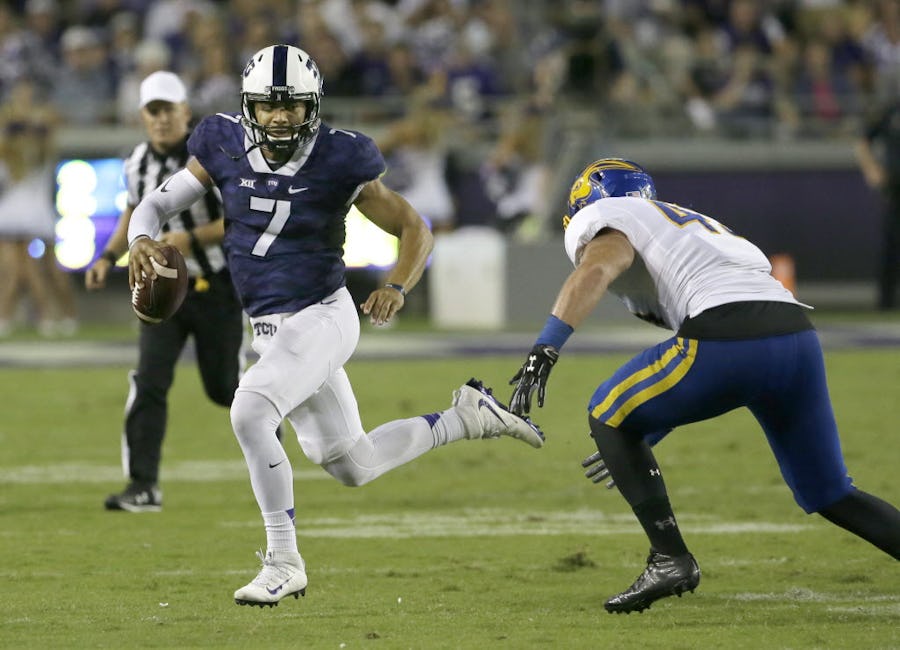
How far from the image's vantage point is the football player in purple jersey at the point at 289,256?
4.86 m

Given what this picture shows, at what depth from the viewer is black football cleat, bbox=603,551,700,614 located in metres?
4.70

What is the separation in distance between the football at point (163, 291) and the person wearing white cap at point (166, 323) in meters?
1.41

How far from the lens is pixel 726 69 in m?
16.9

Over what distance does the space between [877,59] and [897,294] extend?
8.03 ft

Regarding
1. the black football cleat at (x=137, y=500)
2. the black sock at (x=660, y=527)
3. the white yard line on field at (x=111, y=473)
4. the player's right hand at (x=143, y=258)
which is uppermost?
the player's right hand at (x=143, y=258)

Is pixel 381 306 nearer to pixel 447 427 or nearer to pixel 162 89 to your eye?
pixel 447 427

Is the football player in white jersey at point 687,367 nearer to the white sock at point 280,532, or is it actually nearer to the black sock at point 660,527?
the black sock at point 660,527

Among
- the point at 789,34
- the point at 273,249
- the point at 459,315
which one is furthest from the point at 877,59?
the point at 273,249

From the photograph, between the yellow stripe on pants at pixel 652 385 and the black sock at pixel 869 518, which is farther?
the black sock at pixel 869 518

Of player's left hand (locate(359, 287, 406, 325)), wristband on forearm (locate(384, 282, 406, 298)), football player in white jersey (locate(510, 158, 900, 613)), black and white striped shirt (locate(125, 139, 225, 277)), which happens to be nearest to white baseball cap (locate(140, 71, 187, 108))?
black and white striped shirt (locate(125, 139, 225, 277))

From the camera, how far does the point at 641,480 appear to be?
4.72m

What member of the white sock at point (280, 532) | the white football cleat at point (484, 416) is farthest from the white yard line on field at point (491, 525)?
the white sock at point (280, 532)

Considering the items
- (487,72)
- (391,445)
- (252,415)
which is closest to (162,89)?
(391,445)

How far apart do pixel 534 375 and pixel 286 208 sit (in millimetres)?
1011
